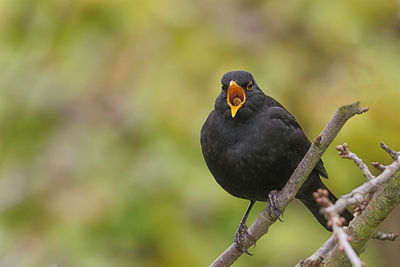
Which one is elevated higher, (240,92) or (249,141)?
(240,92)

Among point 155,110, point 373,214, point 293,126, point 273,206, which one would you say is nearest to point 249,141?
point 293,126

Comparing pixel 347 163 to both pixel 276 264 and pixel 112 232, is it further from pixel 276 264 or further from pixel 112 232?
pixel 112 232

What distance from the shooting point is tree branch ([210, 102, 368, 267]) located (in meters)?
2.57

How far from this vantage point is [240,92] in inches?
142

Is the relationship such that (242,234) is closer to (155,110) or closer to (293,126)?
(293,126)

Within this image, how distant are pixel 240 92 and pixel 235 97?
0.06 metres

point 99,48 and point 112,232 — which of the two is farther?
point 99,48

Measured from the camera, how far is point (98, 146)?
4.42 metres

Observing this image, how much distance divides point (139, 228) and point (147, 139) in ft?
1.71

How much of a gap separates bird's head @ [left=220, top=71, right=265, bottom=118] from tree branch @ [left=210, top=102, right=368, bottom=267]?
2.07ft

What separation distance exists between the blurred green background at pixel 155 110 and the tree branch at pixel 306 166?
30.9 inches

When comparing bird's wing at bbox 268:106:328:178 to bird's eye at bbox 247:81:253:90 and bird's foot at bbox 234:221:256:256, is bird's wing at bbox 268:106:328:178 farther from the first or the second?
bird's foot at bbox 234:221:256:256

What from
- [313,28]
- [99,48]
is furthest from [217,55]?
[99,48]

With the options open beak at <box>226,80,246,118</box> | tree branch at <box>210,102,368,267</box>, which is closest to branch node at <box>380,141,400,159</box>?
tree branch at <box>210,102,368,267</box>
